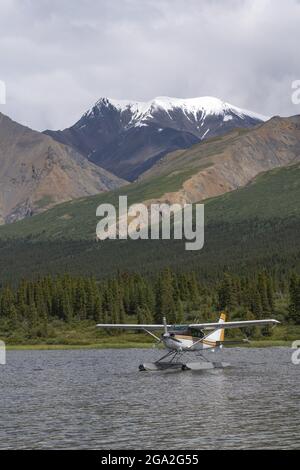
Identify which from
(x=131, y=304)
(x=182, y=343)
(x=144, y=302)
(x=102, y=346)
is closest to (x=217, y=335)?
(x=182, y=343)

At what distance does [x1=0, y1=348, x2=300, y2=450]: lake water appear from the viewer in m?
43.2

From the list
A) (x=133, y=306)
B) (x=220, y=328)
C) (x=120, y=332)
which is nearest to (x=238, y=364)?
(x=220, y=328)

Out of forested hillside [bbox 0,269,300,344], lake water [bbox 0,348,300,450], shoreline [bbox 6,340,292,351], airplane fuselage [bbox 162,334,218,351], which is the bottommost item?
lake water [bbox 0,348,300,450]

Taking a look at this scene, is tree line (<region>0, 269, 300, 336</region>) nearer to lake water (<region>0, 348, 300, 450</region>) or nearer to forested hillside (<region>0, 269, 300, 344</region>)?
forested hillside (<region>0, 269, 300, 344</region>)

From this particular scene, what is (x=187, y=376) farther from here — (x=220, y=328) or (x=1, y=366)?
(x=1, y=366)

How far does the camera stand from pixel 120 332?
162 meters

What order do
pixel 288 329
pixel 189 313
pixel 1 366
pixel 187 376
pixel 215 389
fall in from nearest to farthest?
1. pixel 215 389
2. pixel 187 376
3. pixel 1 366
4. pixel 288 329
5. pixel 189 313

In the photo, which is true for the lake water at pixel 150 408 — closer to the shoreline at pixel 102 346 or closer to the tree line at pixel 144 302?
the shoreline at pixel 102 346

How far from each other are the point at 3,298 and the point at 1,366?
90129 mm

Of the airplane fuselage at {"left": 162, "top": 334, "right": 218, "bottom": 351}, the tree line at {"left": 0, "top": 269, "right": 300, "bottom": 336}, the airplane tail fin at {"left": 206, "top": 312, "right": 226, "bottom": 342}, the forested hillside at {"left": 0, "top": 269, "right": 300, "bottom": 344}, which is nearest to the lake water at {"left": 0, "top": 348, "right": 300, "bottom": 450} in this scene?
the airplane fuselage at {"left": 162, "top": 334, "right": 218, "bottom": 351}

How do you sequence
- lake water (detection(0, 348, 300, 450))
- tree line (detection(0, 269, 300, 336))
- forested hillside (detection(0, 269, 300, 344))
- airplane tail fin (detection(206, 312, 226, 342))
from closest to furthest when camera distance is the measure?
1. lake water (detection(0, 348, 300, 450))
2. airplane tail fin (detection(206, 312, 226, 342))
3. forested hillside (detection(0, 269, 300, 344))
4. tree line (detection(0, 269, 300, 336))

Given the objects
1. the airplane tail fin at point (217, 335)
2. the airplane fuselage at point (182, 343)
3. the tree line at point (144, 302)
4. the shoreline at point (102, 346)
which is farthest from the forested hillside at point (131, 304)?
the airplane fuselage at point (182, 343)
